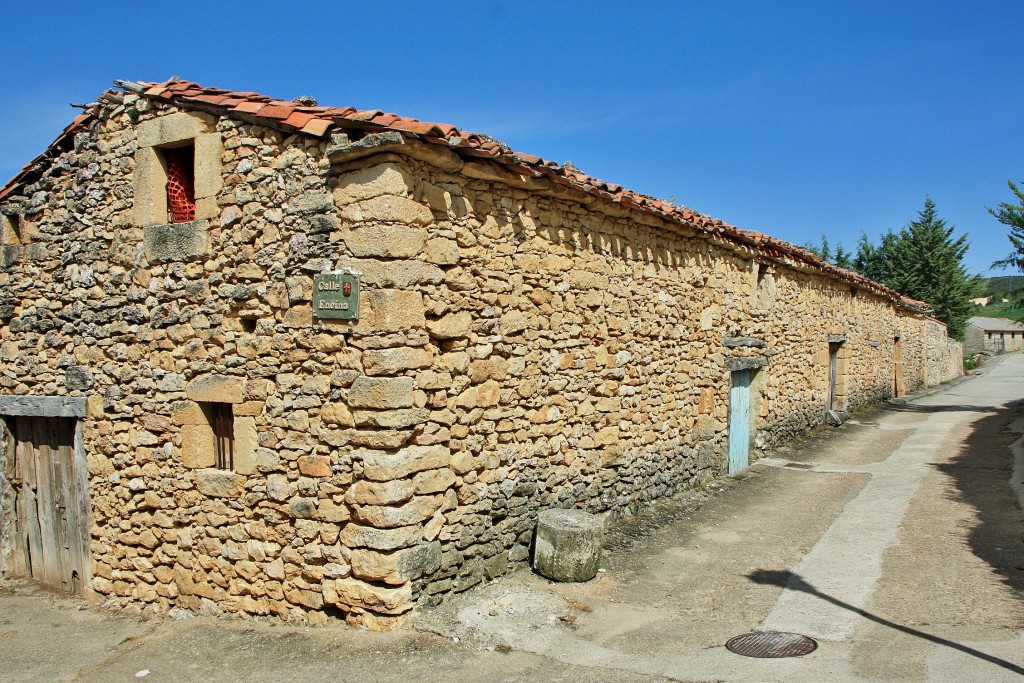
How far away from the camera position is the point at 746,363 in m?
9.95

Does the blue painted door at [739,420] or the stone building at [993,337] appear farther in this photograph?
the stone building at [993,337]

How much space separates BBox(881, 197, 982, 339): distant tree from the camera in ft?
98.1

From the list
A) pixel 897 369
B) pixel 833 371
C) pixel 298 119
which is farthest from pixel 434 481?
pixel 897 369

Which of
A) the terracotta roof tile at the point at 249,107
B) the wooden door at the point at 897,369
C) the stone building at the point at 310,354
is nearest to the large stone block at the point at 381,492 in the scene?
the stone building at the point at 310,354

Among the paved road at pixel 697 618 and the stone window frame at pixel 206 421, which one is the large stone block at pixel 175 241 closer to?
the stone window frame at pixel 206 421

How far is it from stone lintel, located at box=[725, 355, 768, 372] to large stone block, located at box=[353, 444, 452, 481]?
5.72 metres

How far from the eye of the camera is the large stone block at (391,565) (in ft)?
15.5

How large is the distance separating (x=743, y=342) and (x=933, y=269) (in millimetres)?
25115

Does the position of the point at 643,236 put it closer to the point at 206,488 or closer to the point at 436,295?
the point at 436,295

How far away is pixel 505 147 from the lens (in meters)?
5.43

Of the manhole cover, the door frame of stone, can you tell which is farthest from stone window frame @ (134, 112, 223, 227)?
the manhole cover

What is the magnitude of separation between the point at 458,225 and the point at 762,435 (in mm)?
7288

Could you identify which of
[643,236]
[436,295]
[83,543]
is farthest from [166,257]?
[643,236]

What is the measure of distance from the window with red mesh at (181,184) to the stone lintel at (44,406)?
1.93m
